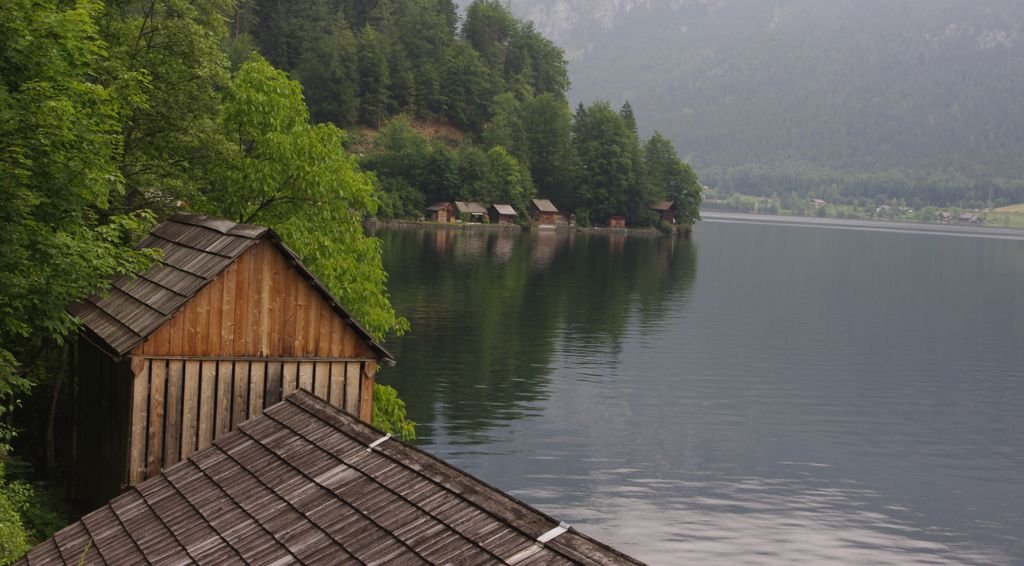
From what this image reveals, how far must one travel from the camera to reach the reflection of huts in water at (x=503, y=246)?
4963 inches

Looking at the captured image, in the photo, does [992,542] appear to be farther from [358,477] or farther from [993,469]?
[358,477]

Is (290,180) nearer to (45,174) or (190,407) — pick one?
(45,174)

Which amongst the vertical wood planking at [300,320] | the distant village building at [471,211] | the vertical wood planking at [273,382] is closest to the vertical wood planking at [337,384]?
the vertical wood planking at [300,320]

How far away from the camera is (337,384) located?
736 inches

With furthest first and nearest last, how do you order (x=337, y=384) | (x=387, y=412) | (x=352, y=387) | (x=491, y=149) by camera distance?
1. (x=491, y=149)
2. (x=387, y=412)
3. (x=352, y=387)
4. (x=337, y=384)

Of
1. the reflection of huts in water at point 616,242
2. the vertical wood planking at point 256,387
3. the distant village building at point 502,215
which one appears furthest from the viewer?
the distant village building at point 502,215

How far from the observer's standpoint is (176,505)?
14.1m

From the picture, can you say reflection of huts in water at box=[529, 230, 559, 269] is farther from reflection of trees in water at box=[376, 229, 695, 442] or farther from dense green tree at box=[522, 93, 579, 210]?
dense green tree at box=[522, 93, 579, 210]

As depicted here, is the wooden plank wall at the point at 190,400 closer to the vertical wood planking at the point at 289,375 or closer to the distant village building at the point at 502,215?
the vertical wood planking at the point at 289,375

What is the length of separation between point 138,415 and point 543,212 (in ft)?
557

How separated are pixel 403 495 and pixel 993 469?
38928 mm

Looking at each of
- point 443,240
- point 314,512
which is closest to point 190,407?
point 314,512

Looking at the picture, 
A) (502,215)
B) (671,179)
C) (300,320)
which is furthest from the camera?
(671,179)

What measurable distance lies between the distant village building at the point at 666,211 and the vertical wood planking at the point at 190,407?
17630 centimetres
